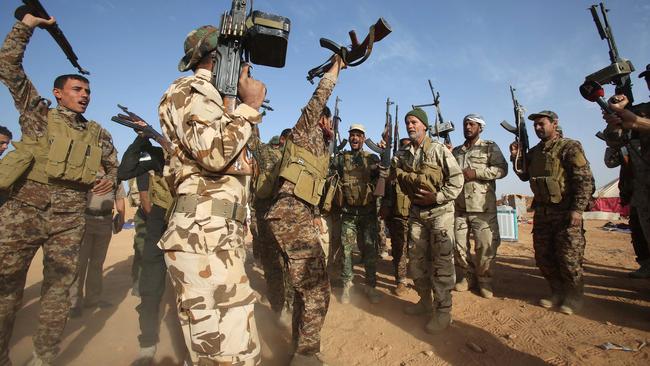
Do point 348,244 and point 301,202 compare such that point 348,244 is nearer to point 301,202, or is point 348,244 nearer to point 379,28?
point 301,202

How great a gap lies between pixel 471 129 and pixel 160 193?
491 cm

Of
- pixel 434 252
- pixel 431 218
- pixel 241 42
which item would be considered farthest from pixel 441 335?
pixel 241 42

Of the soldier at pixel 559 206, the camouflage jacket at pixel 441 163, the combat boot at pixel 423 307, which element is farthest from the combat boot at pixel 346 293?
the soldier at pixel 559 206

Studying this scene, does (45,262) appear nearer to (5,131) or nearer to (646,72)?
(5,131)

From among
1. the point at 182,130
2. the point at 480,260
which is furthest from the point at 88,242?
the point at 480,260

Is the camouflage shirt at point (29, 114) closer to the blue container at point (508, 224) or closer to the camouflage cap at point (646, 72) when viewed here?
the camouflage cap at point (646, 72)

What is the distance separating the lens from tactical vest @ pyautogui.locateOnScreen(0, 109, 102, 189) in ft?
9.89

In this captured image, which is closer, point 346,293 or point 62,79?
point 62,79

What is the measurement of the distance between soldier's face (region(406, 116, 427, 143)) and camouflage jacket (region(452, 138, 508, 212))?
155 centimetres

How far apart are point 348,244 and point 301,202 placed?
7.47ft

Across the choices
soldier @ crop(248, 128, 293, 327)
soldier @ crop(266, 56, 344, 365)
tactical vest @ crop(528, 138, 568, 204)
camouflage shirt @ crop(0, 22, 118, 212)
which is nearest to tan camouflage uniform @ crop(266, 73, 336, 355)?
soldier @ crop(266, 56, 344, 365)

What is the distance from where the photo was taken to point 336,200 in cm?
534

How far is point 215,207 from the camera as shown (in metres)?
1.86

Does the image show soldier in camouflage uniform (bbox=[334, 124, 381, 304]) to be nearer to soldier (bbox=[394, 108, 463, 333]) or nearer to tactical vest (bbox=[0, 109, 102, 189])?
soldier (bbox=[394, 108, 463, 333])
